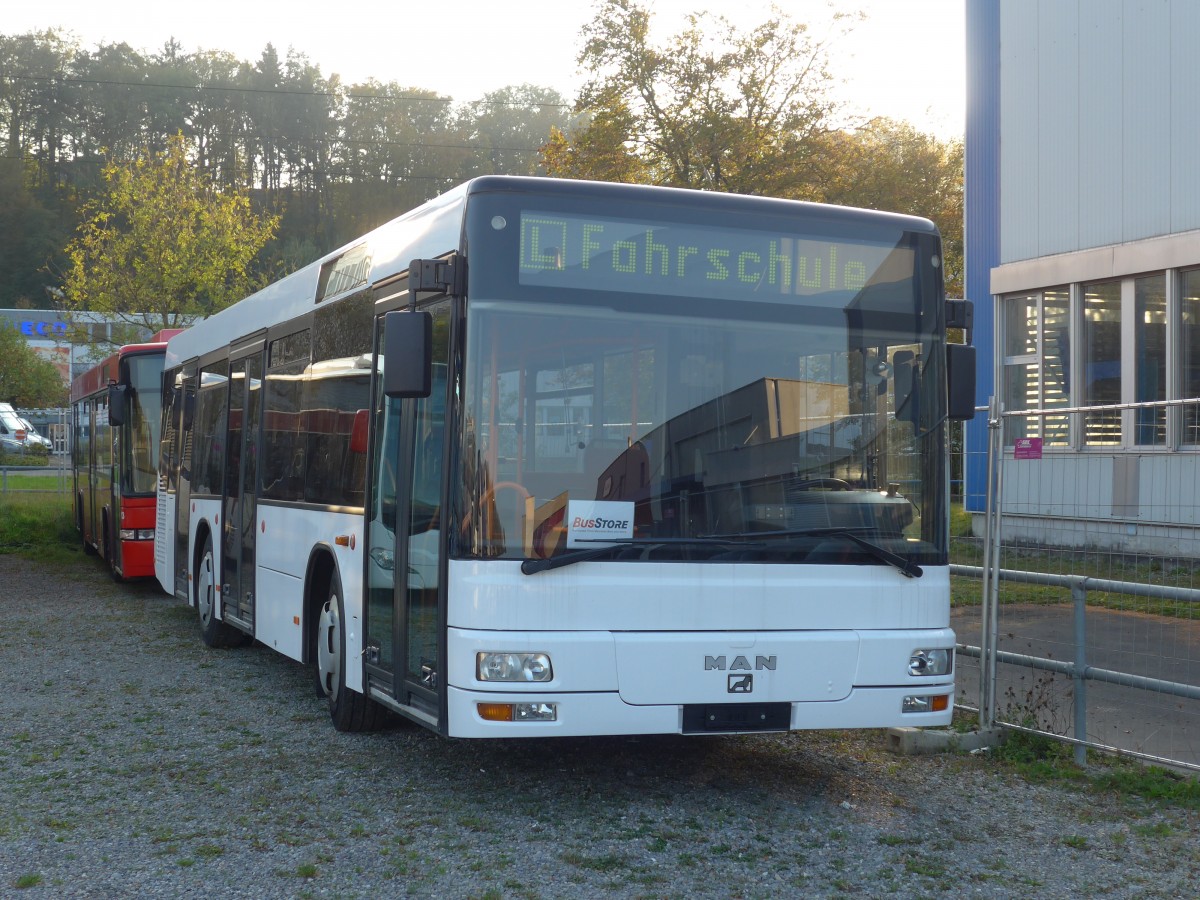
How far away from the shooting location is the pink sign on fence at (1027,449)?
7.82 m

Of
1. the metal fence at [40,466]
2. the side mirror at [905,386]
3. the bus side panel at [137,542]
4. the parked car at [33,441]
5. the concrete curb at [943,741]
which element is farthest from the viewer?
the parked car at [33,441]

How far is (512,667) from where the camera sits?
591cm

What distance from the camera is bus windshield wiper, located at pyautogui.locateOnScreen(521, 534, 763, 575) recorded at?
593 centimetres

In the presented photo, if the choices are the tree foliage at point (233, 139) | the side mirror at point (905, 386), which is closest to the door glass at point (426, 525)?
the side mirror at point (905, 386)

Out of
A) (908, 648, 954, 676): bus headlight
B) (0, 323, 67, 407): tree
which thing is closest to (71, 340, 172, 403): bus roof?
(908, 648, 954, 676): bus headlight

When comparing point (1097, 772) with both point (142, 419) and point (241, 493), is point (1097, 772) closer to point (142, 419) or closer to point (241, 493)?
point (241, 493)

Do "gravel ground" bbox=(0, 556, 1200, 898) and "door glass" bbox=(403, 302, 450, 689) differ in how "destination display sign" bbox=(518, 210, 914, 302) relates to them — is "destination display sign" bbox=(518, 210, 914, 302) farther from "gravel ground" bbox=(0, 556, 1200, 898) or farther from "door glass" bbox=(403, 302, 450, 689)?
"gravel ground" bbox=(0, 556, 1200, 898)

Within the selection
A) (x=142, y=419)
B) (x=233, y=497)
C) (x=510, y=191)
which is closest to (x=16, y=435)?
(x=142, y=419)

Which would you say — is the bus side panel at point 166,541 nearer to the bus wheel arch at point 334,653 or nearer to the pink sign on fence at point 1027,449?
the bus wheel arch at point 334,653

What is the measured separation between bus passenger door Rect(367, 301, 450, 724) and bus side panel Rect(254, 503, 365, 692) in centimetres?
33

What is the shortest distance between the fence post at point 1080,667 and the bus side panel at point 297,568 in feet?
12.3

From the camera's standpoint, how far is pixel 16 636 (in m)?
12.9

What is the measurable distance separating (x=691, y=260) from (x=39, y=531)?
20749 millimetres

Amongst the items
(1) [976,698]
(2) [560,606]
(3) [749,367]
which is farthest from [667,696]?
(1) [976,698]
